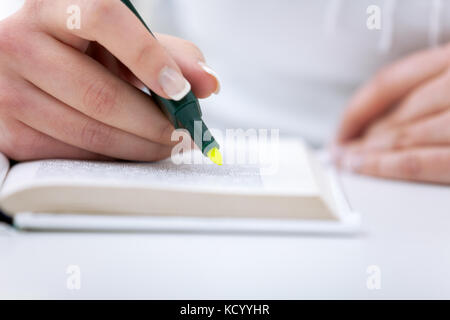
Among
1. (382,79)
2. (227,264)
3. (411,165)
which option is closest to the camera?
(227,264)

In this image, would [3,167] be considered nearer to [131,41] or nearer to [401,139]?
[131,41]

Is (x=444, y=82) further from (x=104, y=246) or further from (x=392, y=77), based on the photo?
(x=104, y=246)

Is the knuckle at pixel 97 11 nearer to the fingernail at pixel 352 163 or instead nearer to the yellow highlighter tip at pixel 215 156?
the yellow highlighter tip at pixel 215 156

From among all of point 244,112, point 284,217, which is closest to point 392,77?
point 244,112

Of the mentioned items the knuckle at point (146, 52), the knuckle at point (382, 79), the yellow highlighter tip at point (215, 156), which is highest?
the knuckle at point (382, 79)

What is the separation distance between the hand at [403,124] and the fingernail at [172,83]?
0.30 m

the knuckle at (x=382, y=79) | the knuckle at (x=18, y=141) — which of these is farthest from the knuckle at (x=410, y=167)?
the knuckle at (x=18, y=141)

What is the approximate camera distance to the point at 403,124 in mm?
571

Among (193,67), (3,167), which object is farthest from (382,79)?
(3,167)

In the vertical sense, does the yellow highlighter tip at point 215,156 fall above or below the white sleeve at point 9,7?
below

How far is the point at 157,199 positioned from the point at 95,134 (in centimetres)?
8

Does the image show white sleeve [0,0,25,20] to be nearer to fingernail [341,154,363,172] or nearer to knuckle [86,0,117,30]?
knuckle [86,0,117,30]

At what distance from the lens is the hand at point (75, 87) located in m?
0.32

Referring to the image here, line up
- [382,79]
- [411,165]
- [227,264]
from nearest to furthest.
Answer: [227,264], [411,165], [382,79]
